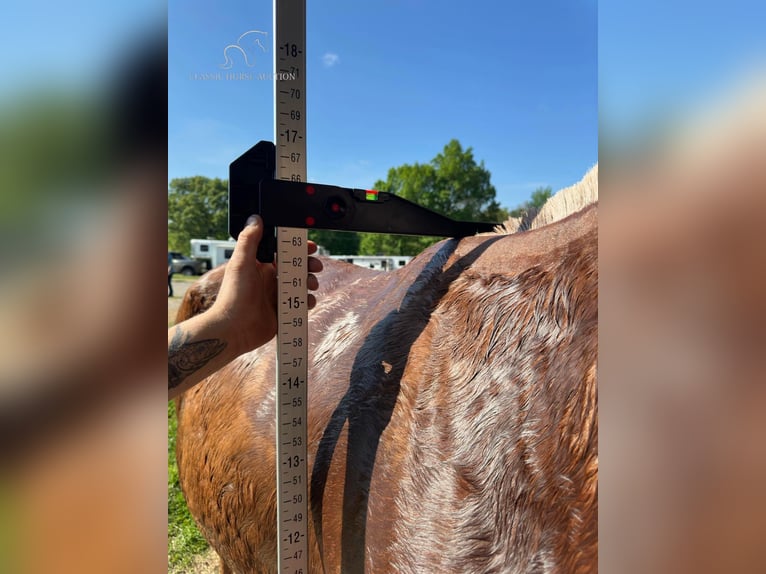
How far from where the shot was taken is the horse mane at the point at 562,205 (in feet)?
3.46

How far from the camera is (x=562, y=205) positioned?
1.14 meters

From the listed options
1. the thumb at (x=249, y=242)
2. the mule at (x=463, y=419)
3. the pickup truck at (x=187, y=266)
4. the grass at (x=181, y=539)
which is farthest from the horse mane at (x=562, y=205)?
the pickup truck at (x=187, y=266)

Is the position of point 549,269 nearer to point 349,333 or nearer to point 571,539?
point 571,539

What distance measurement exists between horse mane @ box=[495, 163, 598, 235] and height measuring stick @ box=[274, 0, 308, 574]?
61 cm

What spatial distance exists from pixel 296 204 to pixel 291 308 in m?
0.22

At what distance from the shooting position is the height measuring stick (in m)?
0.91

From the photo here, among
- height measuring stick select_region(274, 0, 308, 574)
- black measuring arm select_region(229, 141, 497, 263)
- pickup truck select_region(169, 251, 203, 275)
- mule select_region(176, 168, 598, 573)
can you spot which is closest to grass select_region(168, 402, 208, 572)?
mule select_region(176, 168, 598, 573)

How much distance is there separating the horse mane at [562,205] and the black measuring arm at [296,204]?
0.33m

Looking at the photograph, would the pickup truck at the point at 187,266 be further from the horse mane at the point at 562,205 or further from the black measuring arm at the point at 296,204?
the horse mane at the point at 562,205

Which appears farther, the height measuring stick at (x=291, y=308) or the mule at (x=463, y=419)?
the height measuring stick at (x=291, y=308)
